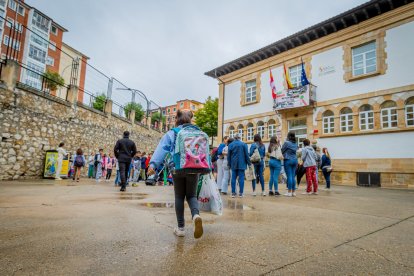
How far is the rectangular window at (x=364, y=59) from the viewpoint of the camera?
51.2 feet

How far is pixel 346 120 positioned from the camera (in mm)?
16203

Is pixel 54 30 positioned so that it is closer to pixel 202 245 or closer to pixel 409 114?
pixel 409 114

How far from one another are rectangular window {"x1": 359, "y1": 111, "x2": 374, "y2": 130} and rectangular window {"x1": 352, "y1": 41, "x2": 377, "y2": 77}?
2.65 metres

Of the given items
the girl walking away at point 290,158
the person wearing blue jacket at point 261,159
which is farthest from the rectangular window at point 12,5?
the girl walking away at point 290,158

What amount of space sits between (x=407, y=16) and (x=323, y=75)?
210 inches

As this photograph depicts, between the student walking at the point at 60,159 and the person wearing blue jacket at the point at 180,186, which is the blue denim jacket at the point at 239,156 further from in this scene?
the student walking at the point at 60,159

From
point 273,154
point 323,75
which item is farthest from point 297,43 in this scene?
point 273,154

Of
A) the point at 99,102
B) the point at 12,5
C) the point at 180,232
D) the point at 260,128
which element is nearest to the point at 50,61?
the point at 12,5

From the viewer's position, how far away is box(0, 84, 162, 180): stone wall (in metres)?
10.5

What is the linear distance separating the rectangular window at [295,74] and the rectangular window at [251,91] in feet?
12.1

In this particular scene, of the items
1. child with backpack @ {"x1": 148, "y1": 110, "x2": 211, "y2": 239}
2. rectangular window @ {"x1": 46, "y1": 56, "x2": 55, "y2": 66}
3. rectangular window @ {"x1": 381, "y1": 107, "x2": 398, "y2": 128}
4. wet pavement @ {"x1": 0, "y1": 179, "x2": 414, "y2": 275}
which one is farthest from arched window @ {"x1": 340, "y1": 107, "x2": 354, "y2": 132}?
rectangular window @ {"x1": 46, "y1": 56, "x2": 55, "y2": 66}

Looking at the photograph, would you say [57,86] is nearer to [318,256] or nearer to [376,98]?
[318,256]

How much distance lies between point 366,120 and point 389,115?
1185 millimetres

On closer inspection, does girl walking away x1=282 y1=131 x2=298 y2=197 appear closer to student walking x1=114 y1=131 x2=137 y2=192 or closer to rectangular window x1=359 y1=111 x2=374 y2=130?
student walking x1=114 y1=131 x2=137 y2=192
